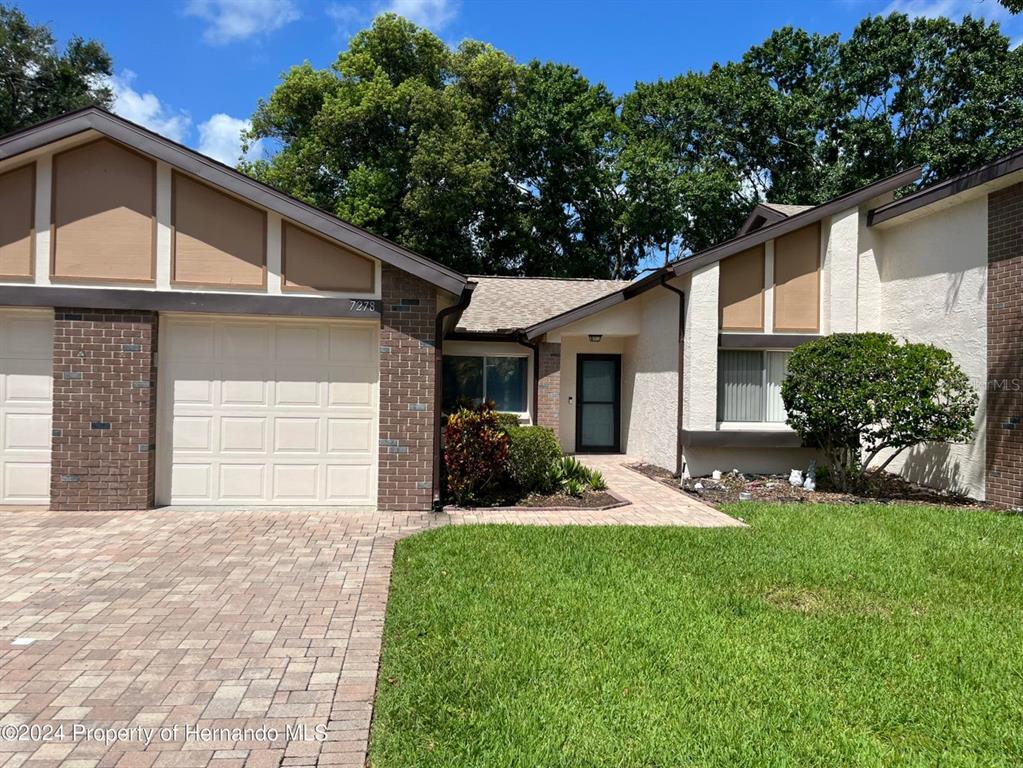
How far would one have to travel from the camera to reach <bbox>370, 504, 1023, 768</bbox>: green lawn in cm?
337

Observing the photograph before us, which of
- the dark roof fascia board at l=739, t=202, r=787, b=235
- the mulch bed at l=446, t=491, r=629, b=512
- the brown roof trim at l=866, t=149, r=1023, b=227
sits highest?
the dark roof fascia board at l=739, t=202, r=787, b=235

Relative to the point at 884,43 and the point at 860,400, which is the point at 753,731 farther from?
the point at 884,43

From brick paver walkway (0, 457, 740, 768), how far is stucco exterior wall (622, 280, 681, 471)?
656 centimetres

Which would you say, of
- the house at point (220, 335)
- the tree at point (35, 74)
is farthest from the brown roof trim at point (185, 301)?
the tree at point (35, 74)

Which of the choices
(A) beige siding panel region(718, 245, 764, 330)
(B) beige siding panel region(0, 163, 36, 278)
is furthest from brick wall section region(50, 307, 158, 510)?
(A) beige siding panel region(718, 245, 764, 330)

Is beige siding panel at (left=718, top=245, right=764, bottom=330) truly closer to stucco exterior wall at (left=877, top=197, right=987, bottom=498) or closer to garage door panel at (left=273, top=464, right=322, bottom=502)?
stucco exterior wall at (left=877, top=197, right=987, bottom=498)

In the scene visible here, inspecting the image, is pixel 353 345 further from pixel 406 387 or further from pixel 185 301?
pixel 185 301

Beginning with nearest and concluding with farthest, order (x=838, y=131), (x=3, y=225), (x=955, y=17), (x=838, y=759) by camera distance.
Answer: (x=838, y=759), (x=3, y=225), (x=955, y=17), (x=838, y=131)

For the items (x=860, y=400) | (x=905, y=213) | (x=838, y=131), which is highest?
(x=838, y=131)

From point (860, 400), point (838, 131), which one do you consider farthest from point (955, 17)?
point (860, 400)

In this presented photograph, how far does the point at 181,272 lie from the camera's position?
27.7ft

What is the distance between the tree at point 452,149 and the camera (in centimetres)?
2645

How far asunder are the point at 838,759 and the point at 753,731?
1.36 ft

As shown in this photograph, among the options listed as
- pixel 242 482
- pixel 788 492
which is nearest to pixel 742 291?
pixel 788 492
